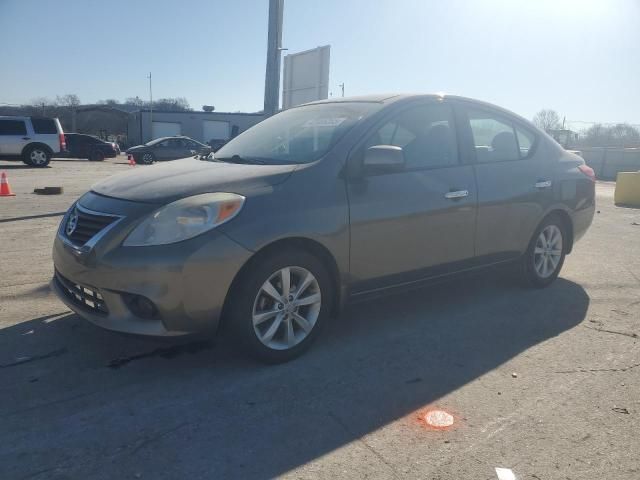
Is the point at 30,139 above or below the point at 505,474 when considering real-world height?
above

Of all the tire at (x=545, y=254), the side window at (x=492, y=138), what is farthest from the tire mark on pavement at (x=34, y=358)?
the tire at (x=545, y=254)

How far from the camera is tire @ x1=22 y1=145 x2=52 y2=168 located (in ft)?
68.8

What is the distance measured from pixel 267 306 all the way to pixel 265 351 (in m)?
0.28

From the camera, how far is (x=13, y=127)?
67.4 feet

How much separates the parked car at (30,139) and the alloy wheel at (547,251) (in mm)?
20365

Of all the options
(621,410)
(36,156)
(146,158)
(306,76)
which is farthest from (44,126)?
(621,410)

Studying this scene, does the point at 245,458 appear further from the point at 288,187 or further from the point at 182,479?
the point at 288,187

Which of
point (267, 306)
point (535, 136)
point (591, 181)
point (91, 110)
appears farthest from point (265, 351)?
point (91, 110)

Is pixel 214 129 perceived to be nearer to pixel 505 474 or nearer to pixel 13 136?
pixel 13 136

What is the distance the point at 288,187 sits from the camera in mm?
3492

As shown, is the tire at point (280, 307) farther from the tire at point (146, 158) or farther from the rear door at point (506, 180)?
the tire at point (146, 158)

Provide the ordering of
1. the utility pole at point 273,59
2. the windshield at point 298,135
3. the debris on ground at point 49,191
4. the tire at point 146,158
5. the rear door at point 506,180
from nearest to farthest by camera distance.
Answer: the windshield at point 298,135, the rear door at point 506,180, the utility pole at point 273,59, the debris on ground at point 49,191, the tire at point 146,158

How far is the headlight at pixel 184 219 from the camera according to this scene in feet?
10.3

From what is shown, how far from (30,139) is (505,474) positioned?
22222 mm
